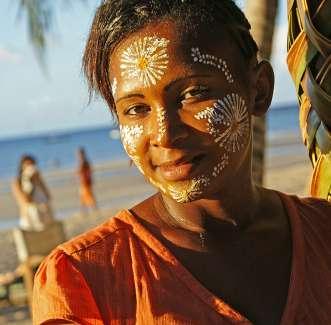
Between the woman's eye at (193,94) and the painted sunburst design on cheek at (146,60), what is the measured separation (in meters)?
0.06

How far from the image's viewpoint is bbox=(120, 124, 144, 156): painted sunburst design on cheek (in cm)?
138

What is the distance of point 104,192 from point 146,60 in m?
22.7

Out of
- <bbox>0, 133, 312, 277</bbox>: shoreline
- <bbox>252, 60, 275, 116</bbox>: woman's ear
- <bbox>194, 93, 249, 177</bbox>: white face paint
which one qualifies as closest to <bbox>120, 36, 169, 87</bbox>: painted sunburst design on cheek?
<bbox>194, 93, 249, 177</bbox>: white face paint

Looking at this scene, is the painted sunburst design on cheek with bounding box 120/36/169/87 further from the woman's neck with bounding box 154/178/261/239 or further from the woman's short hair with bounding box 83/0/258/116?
the woman's neck with bounding box 154/178/261/239

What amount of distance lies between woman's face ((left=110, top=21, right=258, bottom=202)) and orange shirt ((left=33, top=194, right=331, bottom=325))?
15cm

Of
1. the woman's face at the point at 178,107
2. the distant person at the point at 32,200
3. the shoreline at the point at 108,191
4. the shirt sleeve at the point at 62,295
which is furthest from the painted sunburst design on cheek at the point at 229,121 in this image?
the shoreline at the point at 108,191

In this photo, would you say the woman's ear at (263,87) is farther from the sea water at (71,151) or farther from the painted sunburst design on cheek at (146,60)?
the sea water at (71,151)

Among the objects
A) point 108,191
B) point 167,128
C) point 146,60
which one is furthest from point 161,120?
point 108,191

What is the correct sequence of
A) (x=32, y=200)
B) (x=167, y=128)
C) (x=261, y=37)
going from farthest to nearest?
1. (x=32, y=200)
2. (x=261, y=37)
3. (x=167, y=128)

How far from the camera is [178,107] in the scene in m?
1.34

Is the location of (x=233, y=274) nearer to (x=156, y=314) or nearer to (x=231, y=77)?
(x=156, y=314)

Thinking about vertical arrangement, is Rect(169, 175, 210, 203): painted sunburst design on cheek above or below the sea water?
above

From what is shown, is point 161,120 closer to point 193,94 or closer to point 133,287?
point 193,94

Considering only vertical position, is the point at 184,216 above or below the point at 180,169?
below
